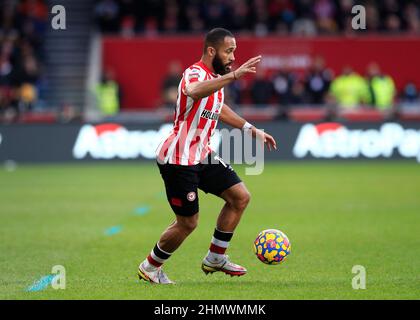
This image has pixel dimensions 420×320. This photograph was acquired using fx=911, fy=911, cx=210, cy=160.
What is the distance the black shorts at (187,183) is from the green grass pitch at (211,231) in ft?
2.60

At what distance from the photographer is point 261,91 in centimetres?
2880

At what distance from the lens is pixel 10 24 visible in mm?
31438

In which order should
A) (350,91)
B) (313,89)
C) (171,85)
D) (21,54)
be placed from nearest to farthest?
(171,85), (350,91), (313,89), (21,54)

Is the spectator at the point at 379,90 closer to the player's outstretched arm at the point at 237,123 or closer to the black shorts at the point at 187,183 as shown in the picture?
the player's outstretched arm at the point at 237,123

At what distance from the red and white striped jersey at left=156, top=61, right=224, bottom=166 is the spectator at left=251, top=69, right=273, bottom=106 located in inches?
773

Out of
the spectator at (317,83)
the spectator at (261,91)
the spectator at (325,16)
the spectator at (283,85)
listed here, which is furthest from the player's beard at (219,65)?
the spectator at (325,16)

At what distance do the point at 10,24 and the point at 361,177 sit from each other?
15.6 metres

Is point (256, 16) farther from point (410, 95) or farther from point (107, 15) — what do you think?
point (410, 95)

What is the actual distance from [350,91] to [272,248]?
20.0 metres

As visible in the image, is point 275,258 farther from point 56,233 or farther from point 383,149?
point 383,149

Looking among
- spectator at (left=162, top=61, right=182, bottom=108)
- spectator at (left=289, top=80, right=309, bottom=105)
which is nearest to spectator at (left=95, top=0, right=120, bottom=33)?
spectator at (left=162, top=61, right=182, bottom=108)

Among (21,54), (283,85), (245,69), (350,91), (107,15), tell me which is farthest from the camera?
(107,15)

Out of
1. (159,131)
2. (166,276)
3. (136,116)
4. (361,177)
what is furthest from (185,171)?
(136,116)

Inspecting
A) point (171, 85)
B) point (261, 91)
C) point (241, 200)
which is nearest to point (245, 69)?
point (241, 200)
